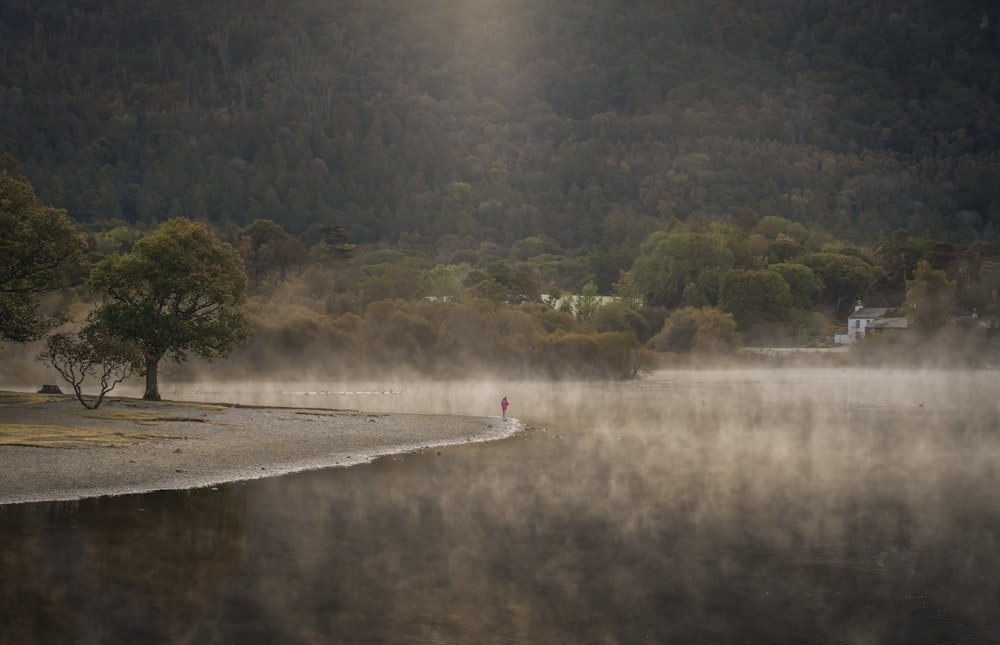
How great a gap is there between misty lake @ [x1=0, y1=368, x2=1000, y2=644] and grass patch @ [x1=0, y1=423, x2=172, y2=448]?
9.74 metres

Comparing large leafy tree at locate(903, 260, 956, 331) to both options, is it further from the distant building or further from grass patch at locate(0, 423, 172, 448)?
grass patch at locate(0, 423, 172, 448)

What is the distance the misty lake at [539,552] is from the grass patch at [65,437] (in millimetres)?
9738

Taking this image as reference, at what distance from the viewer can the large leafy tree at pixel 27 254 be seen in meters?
64.6

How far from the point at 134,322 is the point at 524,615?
174 feet

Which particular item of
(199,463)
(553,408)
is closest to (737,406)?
(553,408)

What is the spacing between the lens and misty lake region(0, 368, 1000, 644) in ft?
87.0

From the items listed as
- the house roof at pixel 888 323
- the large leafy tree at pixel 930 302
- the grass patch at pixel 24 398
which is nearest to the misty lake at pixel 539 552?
the grass patch at pixel 24 398

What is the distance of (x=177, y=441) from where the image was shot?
5444cm

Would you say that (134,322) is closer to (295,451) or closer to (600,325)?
(295,451)

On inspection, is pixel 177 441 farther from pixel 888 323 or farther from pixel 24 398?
pixel 888 323

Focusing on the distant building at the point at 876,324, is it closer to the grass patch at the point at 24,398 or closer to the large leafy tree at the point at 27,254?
the grass patch at the point at 24,398

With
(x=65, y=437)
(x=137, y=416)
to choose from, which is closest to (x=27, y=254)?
(x=137, y=416)

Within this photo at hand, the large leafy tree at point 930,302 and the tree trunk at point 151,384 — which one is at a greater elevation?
the large leafy tree at point 930,302

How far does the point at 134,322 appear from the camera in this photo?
7394 centimetres
